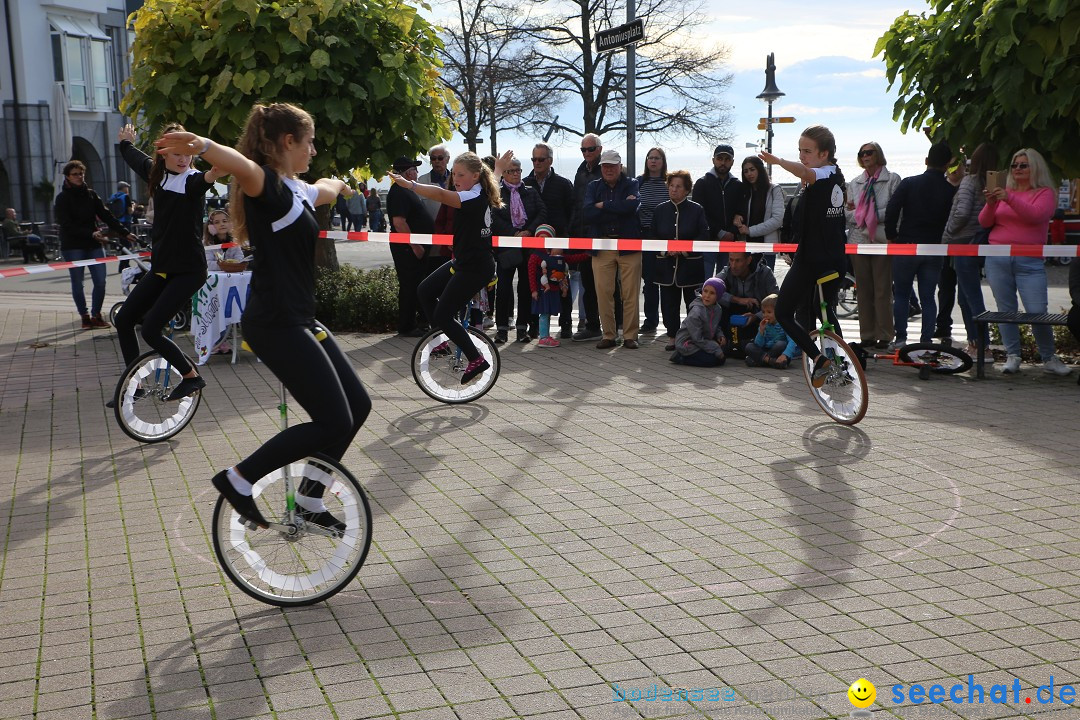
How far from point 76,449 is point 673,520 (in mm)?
4460

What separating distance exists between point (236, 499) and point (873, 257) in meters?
9.10

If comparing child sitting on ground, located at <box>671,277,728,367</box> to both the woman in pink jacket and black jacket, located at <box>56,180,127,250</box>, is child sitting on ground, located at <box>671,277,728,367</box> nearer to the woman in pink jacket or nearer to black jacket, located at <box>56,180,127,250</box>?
the woman in pink jacket

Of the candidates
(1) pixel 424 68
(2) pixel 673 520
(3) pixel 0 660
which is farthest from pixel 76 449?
(1) pixel 424 68

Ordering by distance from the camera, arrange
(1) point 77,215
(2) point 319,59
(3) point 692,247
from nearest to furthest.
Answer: (3) point 692,247
(2) point 319,59
(1) point 77,215

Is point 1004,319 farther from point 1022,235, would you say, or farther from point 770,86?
point 770,86

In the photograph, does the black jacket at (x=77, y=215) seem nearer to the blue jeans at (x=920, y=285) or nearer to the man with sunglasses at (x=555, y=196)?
the man with sunglasses at (x=555, y=196)

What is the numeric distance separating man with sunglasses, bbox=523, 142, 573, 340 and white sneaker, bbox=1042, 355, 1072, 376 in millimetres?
5098

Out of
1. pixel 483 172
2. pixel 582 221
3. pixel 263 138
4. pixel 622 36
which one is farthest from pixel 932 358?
pixel 263 138

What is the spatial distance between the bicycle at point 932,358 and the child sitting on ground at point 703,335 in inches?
67.4

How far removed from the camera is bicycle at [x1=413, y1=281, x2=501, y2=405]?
372 inches

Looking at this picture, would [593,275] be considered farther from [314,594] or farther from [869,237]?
[314,594]

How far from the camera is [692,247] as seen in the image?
39.4ft

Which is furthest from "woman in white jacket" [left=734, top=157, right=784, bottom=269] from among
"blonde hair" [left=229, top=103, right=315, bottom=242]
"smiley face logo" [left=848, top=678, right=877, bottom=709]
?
"smiley face logo" [left=848, top=678, right=877, bottom=709]

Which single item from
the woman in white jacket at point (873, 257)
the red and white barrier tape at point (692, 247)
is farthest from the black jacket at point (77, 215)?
the woman in white jacket at point (873, 257)
